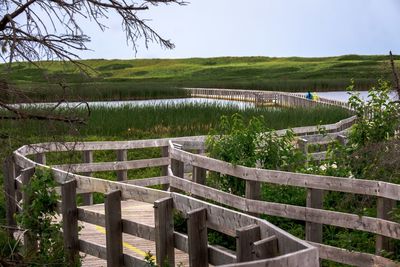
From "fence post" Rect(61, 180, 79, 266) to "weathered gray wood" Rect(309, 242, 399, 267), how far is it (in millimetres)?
3035

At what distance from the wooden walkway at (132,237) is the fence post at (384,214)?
2.33 m

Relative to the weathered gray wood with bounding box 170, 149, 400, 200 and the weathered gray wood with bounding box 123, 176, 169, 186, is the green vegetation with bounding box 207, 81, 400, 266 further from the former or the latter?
the weathered gray wood with bounding box 123, 176, 169, 186

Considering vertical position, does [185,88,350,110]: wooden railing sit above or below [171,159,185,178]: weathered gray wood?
below

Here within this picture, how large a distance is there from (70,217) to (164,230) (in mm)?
2420

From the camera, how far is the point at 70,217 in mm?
10055

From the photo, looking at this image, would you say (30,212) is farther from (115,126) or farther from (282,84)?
(282,84)

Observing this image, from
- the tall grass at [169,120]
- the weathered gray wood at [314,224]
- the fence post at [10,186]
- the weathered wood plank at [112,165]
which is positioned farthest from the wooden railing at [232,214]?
the tall grass at [169,120]

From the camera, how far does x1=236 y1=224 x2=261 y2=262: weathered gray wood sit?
625 centimetres

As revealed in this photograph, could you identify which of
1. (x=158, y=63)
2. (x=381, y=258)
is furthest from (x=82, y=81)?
(x=158, y=63)

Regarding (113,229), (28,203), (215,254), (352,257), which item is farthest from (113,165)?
(215,254)

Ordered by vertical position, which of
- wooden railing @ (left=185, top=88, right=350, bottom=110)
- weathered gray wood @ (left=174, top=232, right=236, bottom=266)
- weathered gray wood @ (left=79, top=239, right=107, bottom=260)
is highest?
weathered gray wood @ (left=174, top=232, right=236, bottom=266)

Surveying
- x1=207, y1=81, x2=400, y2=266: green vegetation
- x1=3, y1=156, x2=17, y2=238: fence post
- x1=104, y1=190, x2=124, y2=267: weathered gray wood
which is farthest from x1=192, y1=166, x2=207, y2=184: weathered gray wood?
x1=104, y1=190, x2=124, y2=267: weathered gray wood

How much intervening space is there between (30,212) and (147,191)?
2.56m

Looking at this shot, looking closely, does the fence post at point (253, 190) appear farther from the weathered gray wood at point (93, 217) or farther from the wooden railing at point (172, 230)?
the weathered gray wood at point (93, 217)
